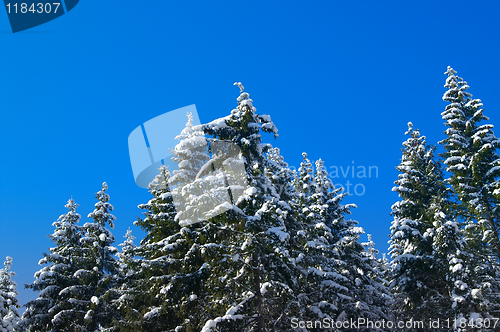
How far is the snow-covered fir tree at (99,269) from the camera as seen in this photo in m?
20.7

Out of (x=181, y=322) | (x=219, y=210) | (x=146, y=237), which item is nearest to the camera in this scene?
(x=219, y=210)

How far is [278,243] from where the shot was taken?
45.5 ft

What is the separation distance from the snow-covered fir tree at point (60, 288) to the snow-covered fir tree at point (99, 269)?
1.81 feet

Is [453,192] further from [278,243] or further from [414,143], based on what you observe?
[278,243]

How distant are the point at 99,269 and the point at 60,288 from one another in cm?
302

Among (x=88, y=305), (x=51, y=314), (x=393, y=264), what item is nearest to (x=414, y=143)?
(x=393, y=264)

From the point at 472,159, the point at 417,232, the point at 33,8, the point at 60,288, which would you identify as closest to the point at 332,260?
the point at 417,232

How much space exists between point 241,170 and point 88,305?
14554 millimetres

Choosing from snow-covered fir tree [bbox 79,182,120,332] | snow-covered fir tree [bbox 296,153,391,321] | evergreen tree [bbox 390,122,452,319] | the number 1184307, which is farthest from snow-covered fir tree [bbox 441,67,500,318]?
the number 1184307

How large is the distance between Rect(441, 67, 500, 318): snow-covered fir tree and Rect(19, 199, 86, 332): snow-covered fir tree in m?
23.4

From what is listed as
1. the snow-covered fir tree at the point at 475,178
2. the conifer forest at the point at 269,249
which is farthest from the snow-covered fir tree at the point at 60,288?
the snow-covered fir tree at the point at 475,178

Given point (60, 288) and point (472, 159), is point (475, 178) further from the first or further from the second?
point (60, 288)

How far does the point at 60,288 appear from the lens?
22.2 m

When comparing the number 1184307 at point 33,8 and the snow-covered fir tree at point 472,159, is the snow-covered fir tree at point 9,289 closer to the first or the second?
the number 1184307 at point 33,8
